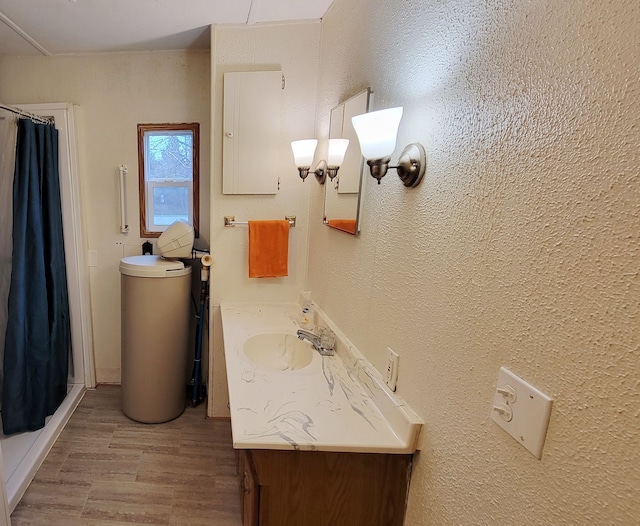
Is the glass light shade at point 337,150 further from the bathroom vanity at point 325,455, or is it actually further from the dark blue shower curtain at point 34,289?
the dark blue shower curtain at point 34,289

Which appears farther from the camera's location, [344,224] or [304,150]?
[304,150]

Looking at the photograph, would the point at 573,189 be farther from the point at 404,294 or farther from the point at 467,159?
the point at 404,294

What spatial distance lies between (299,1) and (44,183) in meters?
1.84

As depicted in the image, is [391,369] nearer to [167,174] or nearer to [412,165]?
[412,165]

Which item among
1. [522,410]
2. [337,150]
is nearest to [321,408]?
[522,410]

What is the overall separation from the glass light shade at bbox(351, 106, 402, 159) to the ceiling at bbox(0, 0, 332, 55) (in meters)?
1.14

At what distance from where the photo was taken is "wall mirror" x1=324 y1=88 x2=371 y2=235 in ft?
4.24

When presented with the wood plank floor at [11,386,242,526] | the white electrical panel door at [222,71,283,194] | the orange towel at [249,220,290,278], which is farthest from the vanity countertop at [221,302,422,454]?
the white electrical panel door at [222,71,283,194]

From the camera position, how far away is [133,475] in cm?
181

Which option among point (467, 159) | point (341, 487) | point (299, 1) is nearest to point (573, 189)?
point (467, 159)

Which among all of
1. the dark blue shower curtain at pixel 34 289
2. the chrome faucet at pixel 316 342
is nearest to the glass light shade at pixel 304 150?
the chrome faucet at pixel 316 342

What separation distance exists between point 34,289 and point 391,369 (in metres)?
2.16

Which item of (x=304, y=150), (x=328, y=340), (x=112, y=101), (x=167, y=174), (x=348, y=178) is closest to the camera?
(x=348, y=178)

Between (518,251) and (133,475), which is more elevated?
(518,251)
